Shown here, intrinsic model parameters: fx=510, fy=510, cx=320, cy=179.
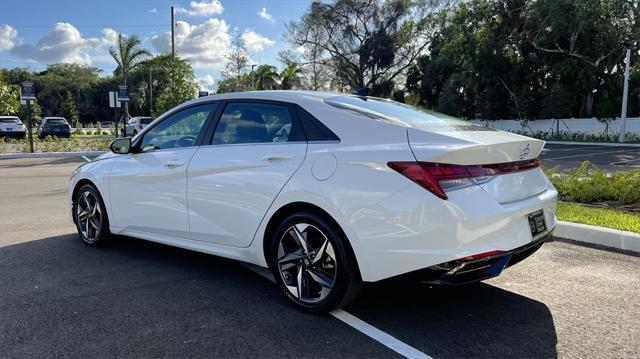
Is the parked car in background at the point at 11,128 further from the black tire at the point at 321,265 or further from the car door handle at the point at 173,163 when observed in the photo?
the black tire at the point at 321,265

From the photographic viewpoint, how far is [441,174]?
316cm

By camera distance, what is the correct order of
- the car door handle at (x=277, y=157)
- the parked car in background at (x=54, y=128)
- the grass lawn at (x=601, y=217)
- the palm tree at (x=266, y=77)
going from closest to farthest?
the car door handle at (x=277, y=157)
the grass lawn at (x=601, y=217)
the parked car in background at (x=54, y=128)
the palm tree at (x=266, y=77)

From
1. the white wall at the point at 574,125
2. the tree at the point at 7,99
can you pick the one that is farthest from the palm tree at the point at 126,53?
the white wall at the point at 574,125

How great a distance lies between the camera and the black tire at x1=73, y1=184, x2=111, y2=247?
17.9 ft

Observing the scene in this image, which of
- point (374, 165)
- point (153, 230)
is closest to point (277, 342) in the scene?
point (374, 165)

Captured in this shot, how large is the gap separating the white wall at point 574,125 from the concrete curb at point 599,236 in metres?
23.1

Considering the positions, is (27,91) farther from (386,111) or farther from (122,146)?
(386,111)

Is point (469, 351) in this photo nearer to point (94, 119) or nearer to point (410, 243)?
point (410, 243)

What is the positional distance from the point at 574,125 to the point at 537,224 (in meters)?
30.7

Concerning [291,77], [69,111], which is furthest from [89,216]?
[69,111]

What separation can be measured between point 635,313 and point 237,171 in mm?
3167

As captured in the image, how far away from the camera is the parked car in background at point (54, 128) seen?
31.2m

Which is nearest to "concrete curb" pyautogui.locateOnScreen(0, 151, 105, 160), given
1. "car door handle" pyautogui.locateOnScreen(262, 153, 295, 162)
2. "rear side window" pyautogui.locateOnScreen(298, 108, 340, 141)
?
"car door handle" pyautogui.locateOnScreen(262, 153, 295, 162)

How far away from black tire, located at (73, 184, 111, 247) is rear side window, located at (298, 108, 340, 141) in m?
2.78
